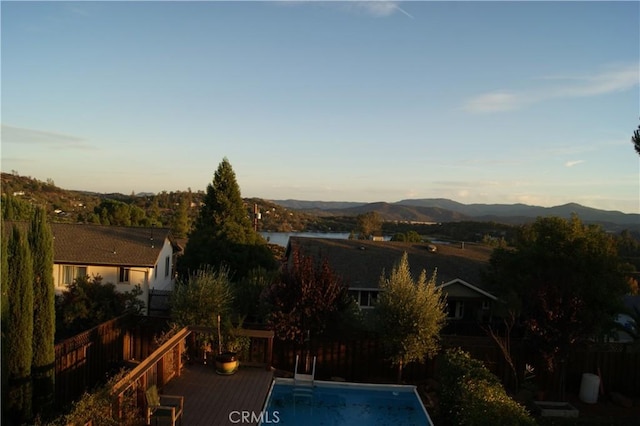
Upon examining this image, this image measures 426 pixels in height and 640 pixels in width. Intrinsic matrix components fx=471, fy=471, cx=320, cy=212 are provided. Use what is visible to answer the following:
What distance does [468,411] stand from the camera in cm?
832

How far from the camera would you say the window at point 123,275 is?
21.4 metres

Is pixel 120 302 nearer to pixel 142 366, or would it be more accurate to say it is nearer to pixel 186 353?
pixel 186 353

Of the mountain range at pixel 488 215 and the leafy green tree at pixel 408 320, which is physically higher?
the mountain range at pixel 488 215

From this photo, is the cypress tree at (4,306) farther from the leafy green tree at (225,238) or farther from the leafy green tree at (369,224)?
the leafy green tree at (369,224)

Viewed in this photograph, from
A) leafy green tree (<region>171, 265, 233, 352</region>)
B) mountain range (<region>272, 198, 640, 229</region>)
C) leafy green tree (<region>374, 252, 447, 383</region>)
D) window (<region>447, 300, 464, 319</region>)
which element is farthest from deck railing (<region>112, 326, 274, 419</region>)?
mountain range (<region>272, 198, 640, 229</region>)

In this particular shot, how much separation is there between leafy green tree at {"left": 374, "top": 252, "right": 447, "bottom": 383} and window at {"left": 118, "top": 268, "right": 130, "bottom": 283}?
1311 centimetres

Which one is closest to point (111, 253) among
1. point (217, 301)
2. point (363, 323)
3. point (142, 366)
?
point (217, 301)

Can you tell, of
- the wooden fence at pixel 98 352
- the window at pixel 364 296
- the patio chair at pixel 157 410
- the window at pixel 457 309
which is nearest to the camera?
the patio chair at pixel 157 410

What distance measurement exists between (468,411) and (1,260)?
875 cm

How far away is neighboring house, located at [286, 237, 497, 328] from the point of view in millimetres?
21516

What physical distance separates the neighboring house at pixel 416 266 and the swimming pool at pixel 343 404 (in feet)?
19.0

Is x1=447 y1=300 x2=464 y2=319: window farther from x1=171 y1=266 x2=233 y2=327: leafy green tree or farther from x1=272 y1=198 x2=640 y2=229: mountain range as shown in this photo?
x1=272 y1=198 x2=640 y2=229: mountain range

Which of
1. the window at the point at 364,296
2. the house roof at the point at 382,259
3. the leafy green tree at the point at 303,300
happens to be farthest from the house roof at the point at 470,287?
the leafy green tree at the point at 303,300

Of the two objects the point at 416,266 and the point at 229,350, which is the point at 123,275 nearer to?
the point at 229,350
